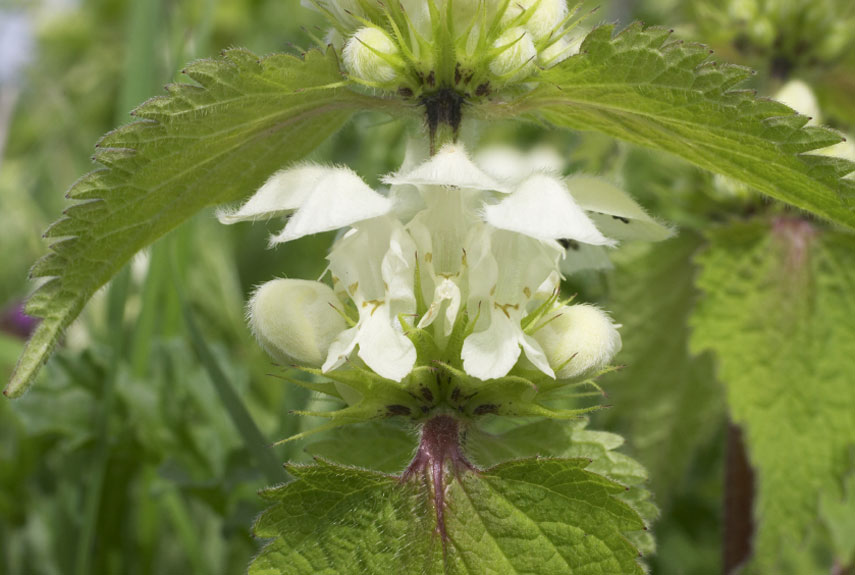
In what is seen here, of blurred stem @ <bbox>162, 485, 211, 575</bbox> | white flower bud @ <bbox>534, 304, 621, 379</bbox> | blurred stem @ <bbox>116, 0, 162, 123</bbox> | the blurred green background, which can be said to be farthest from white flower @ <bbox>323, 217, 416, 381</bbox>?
blurred stem @ <bbox>116, 0, 162, 123</bbox>

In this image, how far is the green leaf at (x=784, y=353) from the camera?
1035 mm

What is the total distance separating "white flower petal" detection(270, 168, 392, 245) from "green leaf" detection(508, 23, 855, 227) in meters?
0.16

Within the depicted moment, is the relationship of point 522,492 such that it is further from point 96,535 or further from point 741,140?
point 96,535

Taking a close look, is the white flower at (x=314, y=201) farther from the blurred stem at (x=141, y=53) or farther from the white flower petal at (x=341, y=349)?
the blurred stem at (x=141, y=53)

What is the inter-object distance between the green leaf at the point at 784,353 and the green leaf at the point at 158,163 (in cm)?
62

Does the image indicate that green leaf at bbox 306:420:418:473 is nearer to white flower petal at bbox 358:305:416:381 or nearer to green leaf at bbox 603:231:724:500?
white flower petal at bbox 358:305:416:381

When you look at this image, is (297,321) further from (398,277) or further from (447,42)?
(447,42)

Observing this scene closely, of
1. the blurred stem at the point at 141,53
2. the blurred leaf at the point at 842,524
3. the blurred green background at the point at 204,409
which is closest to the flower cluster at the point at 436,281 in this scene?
the blurred green background at the point at 204,409

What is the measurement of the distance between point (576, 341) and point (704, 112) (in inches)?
7.5

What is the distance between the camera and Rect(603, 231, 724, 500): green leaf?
135cm

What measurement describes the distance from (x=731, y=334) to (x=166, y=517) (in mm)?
1008

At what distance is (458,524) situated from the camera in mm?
681

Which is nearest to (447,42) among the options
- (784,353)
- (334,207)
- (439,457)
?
(334,207)

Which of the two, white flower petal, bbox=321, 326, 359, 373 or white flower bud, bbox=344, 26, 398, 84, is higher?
white flower bud, bbox=344, 26, 398, 84
